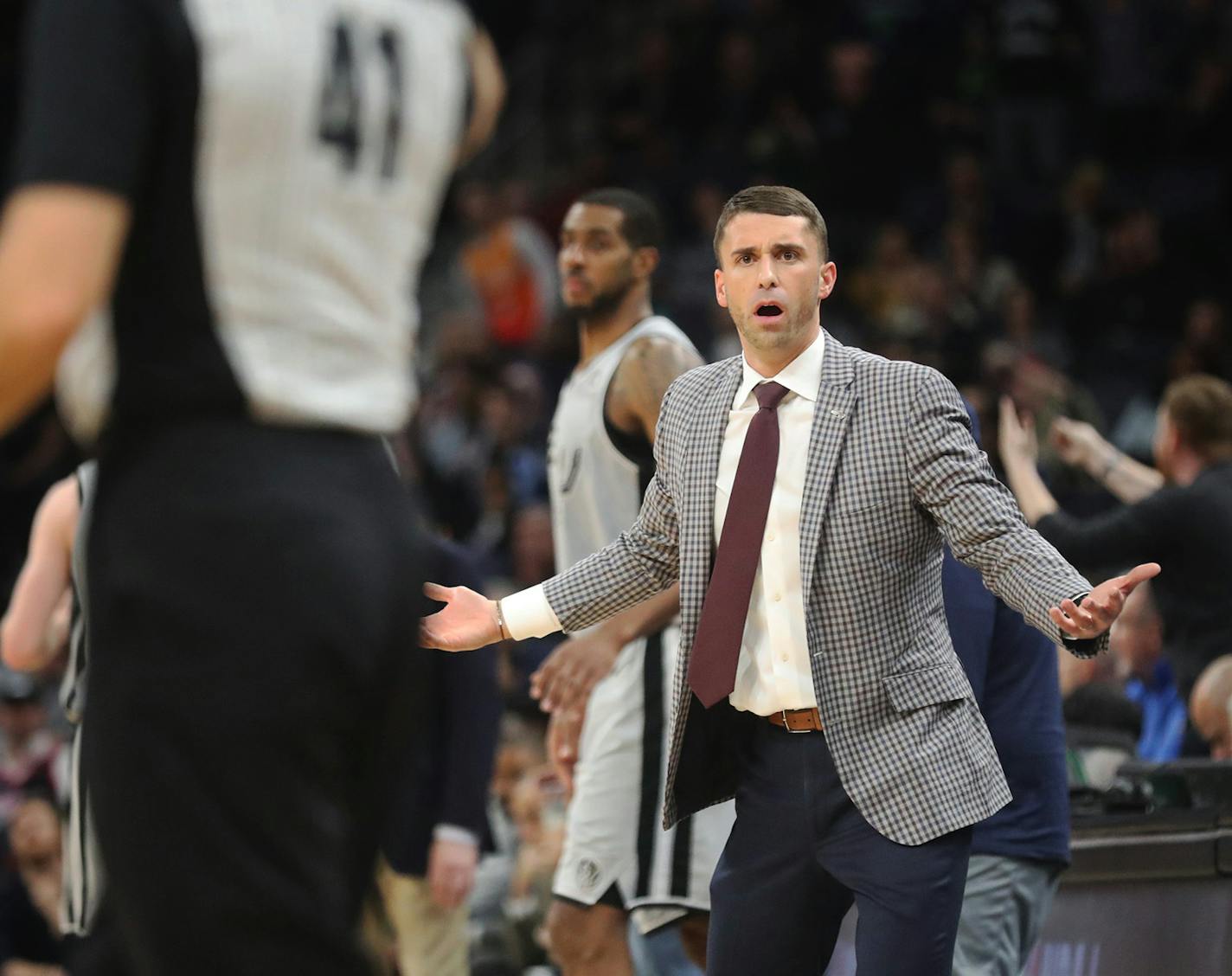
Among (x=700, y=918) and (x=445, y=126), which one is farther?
(x=700, y=918)

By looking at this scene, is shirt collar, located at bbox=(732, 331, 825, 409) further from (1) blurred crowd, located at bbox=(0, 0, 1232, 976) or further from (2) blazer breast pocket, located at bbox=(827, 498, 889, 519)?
(1) blurred crowd, located at bbox=(0, 0, 1232, 976)

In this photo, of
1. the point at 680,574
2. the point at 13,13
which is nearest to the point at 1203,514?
the point at 680,574

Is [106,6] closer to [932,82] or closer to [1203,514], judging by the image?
[1203,514]

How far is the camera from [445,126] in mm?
2240

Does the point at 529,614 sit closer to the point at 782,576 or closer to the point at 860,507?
the point at 782,576

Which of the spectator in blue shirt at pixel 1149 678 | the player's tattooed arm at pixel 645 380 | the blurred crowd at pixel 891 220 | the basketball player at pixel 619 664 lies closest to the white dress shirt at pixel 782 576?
the basketball player at pixel 619 664

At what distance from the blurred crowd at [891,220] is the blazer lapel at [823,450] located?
541 centimetres

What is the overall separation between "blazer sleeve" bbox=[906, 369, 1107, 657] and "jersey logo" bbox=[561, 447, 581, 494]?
1741 millimetres

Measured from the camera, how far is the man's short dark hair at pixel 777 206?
3945 mm

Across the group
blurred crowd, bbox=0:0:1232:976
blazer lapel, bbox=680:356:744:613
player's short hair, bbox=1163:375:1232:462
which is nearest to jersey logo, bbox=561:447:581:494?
blazer lapel, bbox=680:356:744:613

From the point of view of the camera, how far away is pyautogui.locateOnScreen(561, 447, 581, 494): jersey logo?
537 cm

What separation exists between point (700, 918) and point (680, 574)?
161 centimetres

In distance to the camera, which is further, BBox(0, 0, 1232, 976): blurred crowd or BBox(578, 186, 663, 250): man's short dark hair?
BBox(0, 0, 1232, 976): blurred crowd

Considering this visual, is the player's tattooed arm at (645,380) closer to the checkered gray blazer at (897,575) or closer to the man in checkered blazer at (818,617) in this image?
the man in checkered blazer at (818,617)
